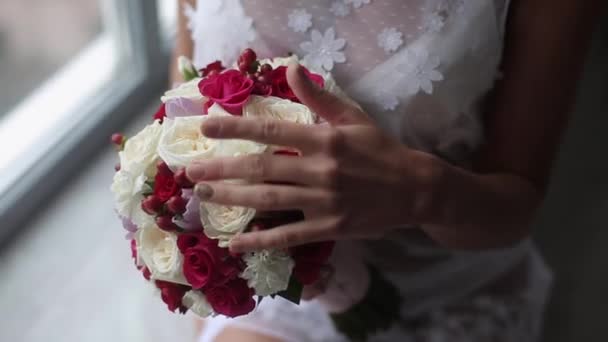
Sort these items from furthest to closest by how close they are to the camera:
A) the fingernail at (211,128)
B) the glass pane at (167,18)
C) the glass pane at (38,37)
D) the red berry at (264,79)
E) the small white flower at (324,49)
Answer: the glass pane at (167,18) → the glass pane at (38,37) → the small white flower at (324,49) → the red berry at (264,79) → the fingernail at (211,128)

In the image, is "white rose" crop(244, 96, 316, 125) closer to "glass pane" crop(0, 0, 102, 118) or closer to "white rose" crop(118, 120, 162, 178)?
"white rose" crop(118, 120, 162, 178)

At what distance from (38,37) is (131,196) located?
3.33 ft

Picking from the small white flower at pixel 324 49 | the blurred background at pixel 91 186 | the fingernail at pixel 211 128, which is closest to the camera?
the fingernail at pixel 211 128

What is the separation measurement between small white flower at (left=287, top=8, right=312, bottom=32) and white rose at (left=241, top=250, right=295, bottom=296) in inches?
10.8

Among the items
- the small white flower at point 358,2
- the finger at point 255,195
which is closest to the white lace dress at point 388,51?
the small white flower at point 358,2

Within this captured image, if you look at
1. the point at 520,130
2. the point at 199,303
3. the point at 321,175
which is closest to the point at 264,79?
the point at 321,175

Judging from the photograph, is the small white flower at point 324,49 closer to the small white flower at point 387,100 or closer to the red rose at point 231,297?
the small white flower at point 387,100

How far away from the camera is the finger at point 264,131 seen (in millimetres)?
544

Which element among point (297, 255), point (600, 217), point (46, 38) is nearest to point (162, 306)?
point (297, 255)

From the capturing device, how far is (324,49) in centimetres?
75

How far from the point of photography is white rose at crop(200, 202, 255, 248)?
1.92ft

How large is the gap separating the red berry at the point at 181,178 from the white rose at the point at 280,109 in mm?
91

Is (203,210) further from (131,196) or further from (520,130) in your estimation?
(520,130)

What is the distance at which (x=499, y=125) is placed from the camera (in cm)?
83
